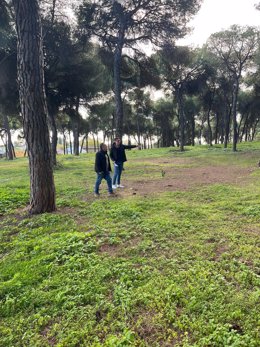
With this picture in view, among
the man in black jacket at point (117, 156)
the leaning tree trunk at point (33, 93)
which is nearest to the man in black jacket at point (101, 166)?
the man in black jacket at point (117, 156)

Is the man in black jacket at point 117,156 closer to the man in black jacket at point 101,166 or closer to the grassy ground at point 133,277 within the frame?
the man in black jacket at point 101,166

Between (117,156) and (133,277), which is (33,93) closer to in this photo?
(117,156)

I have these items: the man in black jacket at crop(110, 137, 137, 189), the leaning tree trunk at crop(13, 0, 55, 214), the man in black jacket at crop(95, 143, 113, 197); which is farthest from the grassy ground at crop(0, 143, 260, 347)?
the man in black jacket at crop(110, 137, 137, 189)

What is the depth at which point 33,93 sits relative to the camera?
5.38 metres

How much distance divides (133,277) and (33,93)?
4433mm

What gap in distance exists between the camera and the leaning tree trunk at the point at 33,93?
5.28 m

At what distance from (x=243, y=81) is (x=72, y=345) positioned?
3018cm

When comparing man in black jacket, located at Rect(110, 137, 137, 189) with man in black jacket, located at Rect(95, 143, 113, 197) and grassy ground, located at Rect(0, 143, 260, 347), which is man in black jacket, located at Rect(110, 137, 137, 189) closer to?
man in black jacket, located at Rect(95, 143, 113, 197)

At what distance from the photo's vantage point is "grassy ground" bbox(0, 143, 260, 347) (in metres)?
2.25

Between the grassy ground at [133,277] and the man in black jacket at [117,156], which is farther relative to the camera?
the man in black jacket at [117,156]

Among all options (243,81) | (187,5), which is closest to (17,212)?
(187,5)

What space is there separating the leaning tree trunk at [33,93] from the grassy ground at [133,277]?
1049 millimetres

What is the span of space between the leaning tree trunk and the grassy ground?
3.44 feet

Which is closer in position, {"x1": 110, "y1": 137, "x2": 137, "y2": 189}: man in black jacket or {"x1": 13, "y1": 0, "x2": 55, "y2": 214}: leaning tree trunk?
{"x1": 13, "y1": 0, "x2": 55, "y2": 214}: leaning tree trunk
